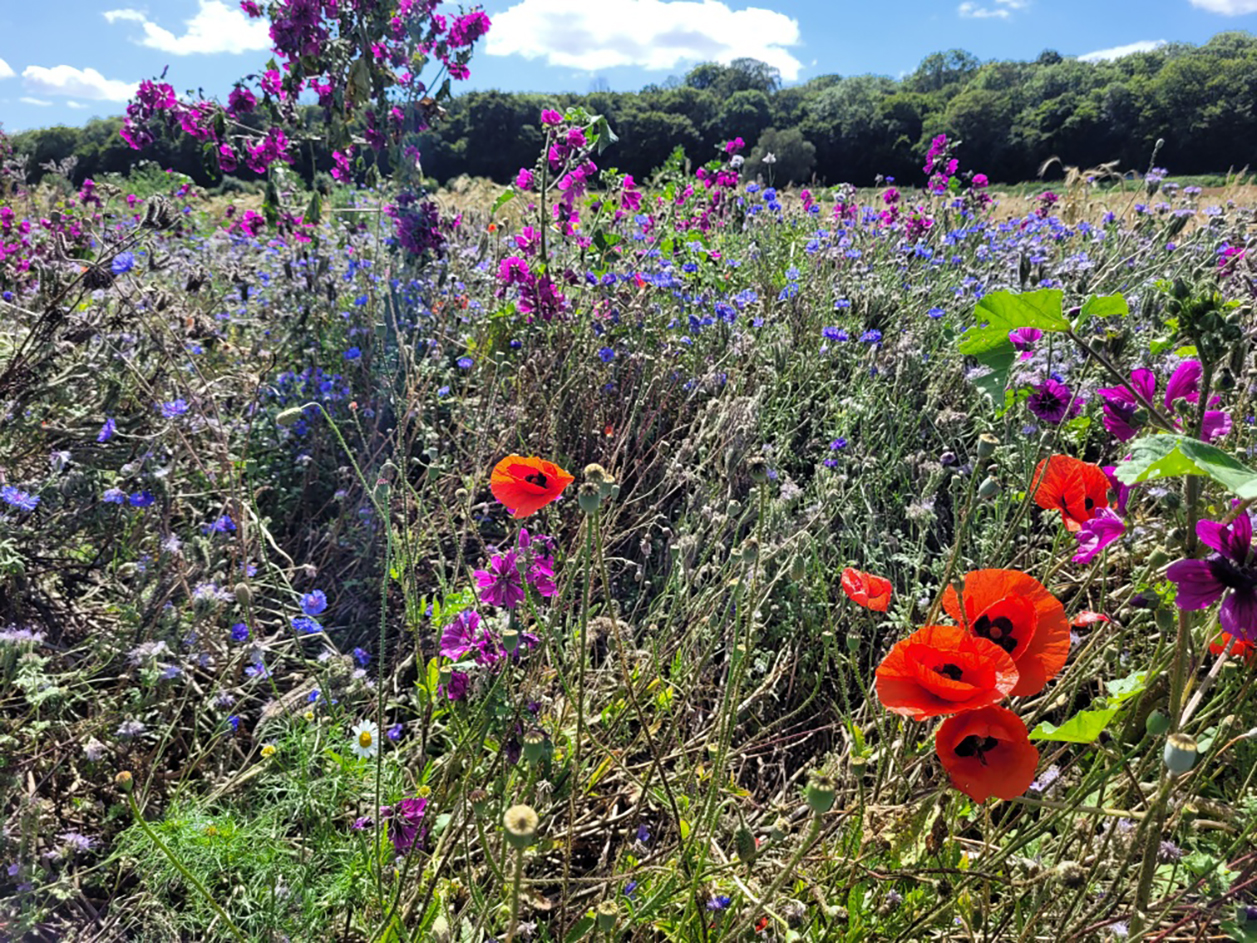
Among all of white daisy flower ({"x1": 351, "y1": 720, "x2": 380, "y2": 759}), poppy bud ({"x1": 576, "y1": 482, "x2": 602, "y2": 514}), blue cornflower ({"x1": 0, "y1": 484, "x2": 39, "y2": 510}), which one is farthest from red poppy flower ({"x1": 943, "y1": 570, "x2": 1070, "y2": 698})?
blue cornflower ({"x1": 0, "y1": 484, "x2": 39, "y2": 510})

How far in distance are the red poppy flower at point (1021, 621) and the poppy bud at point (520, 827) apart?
0.57 metres

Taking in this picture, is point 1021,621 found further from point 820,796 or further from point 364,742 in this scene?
point 364,742

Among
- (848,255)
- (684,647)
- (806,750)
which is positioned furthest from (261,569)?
(848,255)

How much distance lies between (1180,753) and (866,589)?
0.49m

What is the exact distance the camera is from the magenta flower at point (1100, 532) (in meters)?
0.95

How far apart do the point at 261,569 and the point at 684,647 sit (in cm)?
124

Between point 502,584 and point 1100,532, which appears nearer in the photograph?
point 1100,532

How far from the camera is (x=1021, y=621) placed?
0.93 meters

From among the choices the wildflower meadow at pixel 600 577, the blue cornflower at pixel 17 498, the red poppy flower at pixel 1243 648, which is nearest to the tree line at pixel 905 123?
the wildflower meadow at pixel 600 577

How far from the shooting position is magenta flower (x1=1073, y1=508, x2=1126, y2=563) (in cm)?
95

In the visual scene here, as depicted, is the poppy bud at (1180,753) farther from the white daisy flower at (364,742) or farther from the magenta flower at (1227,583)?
the white daisy flower at (364,742)

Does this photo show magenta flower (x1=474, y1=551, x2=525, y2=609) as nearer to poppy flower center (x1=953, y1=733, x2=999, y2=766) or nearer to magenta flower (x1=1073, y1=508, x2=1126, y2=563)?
poppy flower center (x1=953, y1=733, x2=999, y2=766)

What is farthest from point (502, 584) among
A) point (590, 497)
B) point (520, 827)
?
point (520, 827)

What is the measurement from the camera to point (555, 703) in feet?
5.26
